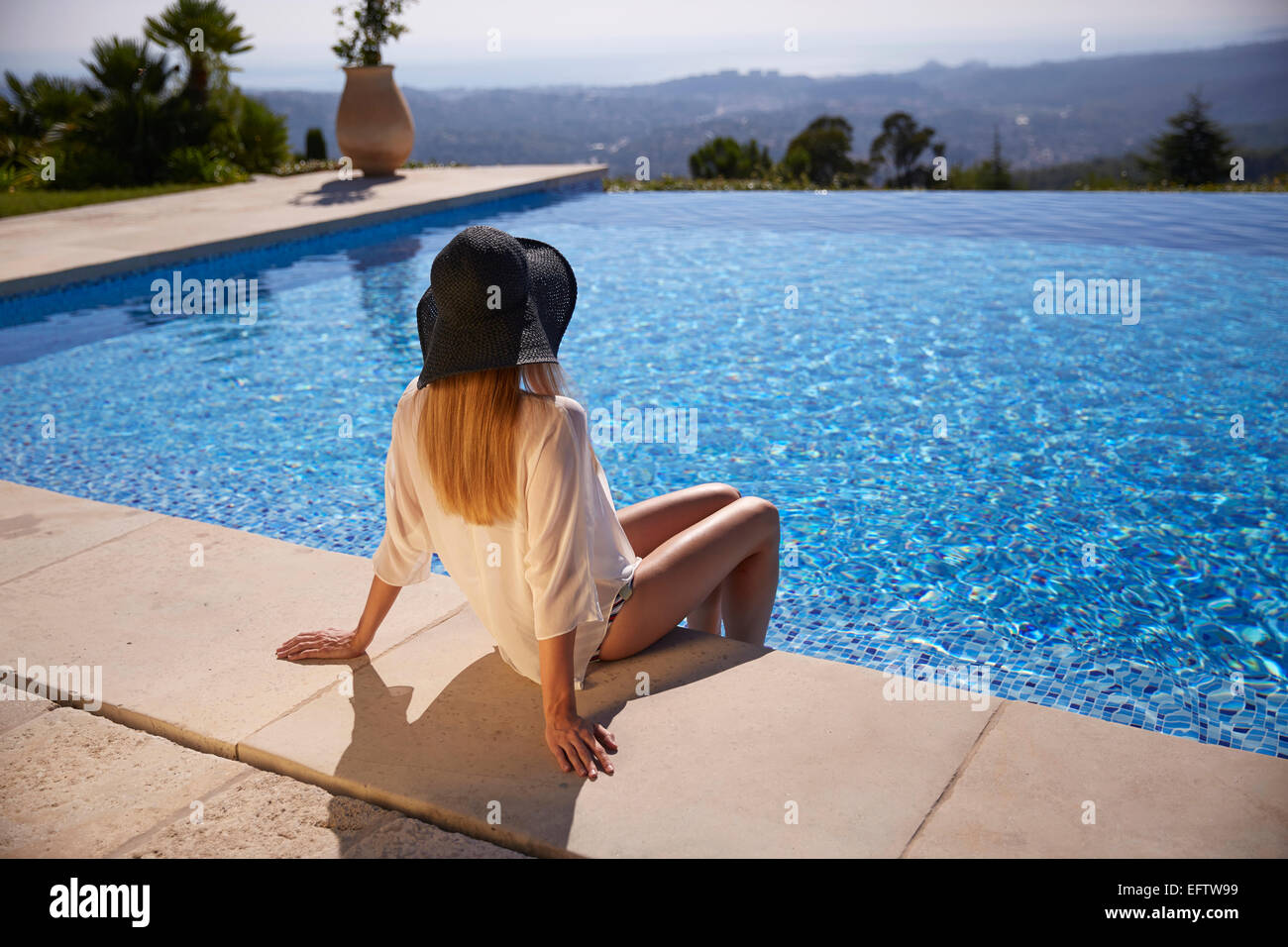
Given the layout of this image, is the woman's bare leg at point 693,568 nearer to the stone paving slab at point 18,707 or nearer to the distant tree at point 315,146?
the stone paving slab at point 18,707

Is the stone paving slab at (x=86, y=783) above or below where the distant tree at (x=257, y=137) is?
below

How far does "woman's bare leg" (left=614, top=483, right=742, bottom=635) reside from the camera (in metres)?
2.57

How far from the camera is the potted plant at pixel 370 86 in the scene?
12195mm

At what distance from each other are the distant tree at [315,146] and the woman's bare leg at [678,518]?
49.5 feet

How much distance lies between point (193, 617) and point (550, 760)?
4.22 ft

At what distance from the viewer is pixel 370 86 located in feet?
40.2

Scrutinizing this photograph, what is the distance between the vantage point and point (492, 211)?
11836mm

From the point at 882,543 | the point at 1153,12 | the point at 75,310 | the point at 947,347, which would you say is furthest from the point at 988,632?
the point at 1153,12

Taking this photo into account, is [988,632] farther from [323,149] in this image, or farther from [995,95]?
[995,95]
